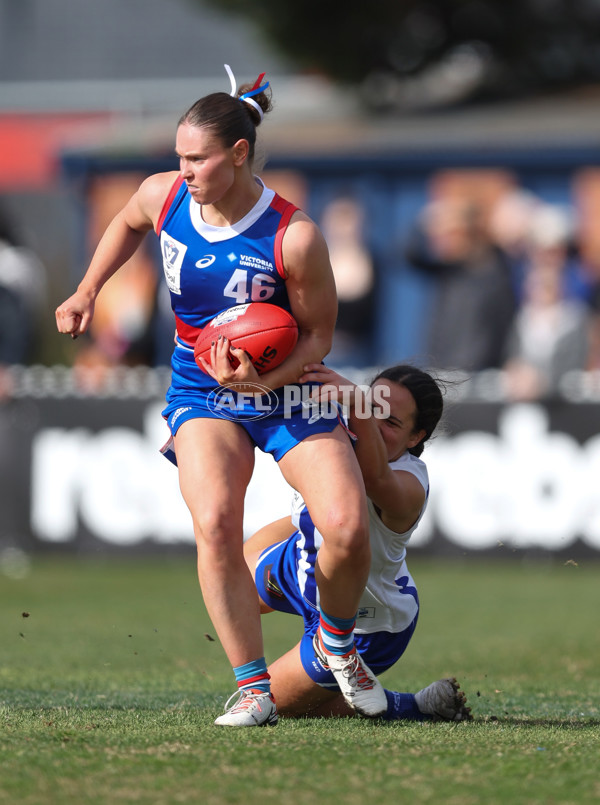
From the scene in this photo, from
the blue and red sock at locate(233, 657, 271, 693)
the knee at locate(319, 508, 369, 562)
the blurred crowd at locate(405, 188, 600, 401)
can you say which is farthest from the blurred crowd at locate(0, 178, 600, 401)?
the blue and red sock at locate(233, 657, 271, 693)

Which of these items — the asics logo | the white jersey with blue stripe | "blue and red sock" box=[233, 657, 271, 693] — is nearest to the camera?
"blue and red sock" box=[233, 657, 271, 693]

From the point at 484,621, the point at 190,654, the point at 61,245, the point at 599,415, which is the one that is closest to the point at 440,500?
the point at 599,415

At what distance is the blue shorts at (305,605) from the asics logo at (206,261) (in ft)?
3.67

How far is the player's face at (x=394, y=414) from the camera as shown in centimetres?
496

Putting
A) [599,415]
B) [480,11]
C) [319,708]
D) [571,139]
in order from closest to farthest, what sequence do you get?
1. [319,708]
2. [599,415]
3. [571,139]
4. [480,11]

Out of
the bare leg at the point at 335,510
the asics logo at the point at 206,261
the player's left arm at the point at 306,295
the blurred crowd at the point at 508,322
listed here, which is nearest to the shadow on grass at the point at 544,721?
the bare leg at the point at 335,510

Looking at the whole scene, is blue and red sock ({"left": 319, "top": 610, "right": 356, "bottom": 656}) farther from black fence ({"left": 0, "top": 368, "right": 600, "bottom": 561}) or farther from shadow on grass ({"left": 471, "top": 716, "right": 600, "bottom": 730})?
black fence ({"left": 0, "top": 368, "right": 600, "bottom": 561})

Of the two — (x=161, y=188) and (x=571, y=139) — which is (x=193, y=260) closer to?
(x=161, y=188)

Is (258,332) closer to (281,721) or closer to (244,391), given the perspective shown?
(244,391)

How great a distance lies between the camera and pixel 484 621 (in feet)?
28.0

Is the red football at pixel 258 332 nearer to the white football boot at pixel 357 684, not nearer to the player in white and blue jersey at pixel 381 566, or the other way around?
the player in white and blue jersey at pixel 381 566

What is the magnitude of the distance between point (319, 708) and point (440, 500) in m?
5.96

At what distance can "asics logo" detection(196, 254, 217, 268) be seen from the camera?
4.67 m

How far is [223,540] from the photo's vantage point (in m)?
4.52
